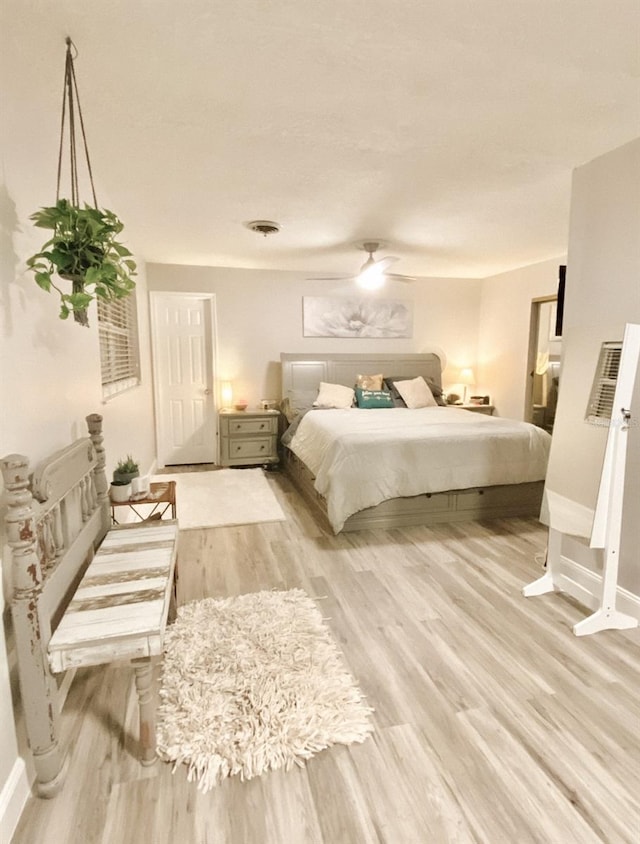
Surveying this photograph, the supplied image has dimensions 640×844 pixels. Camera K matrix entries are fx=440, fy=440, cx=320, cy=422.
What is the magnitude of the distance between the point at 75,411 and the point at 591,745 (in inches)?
96.5

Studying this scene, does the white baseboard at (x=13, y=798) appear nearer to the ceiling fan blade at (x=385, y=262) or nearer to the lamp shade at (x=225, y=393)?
the ceiling fan blade at (x=385, y=262)

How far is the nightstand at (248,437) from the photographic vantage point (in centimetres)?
500

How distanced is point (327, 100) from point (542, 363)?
4376mm

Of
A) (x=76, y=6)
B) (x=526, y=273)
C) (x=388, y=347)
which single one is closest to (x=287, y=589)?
(x=76, y=6)

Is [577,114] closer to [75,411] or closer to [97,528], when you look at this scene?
[75,411]

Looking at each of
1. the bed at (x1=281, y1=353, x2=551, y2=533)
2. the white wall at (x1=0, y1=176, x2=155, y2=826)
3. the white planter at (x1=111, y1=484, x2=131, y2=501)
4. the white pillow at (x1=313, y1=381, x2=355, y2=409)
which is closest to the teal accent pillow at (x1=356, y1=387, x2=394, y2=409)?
the white pillow at (x1=313, y1=381, x2=355, y2=409)

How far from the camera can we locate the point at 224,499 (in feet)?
13.3

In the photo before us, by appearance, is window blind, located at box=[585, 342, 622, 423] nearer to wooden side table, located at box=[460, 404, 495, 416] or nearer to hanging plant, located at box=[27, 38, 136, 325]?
hanging plant, located at box=[27, 38, 136, 325]

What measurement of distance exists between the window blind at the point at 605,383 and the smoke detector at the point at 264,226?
251cm

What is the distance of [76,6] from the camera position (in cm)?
134

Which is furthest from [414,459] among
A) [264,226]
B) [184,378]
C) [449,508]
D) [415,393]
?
[184,378]

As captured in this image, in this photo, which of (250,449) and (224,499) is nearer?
(224,499)

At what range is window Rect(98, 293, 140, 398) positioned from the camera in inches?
118

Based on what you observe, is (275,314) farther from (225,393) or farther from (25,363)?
(25,363)
